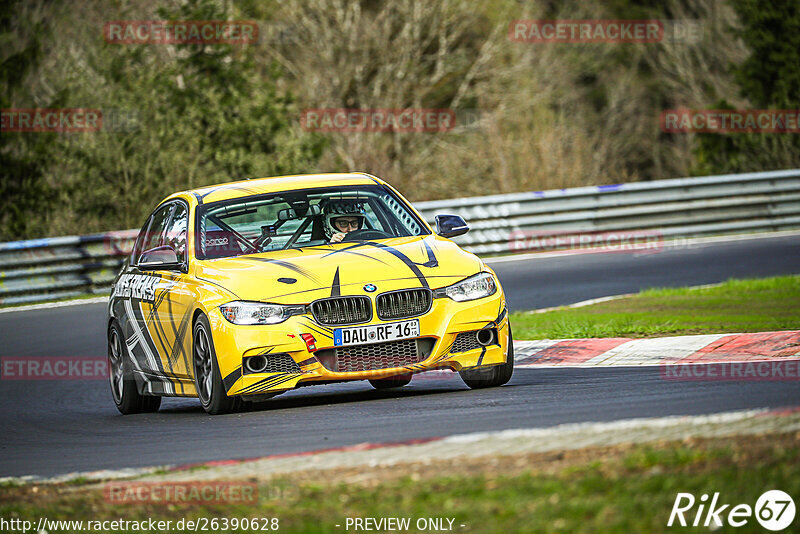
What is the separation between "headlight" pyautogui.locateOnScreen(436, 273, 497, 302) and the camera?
8.95 m

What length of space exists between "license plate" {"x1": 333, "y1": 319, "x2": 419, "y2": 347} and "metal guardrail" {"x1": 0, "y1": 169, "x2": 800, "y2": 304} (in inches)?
463

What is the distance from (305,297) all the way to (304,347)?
0.33 m

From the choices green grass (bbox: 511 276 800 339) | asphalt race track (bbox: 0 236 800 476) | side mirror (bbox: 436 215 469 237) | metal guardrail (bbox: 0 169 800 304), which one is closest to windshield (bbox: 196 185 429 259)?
side mirror (bbox: 436 215 469 237)

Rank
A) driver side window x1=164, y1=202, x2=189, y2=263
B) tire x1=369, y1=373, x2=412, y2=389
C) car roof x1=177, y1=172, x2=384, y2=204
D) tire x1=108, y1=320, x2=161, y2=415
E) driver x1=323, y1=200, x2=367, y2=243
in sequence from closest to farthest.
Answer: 1. driver x1=323, y1=200, x2=367, y2=243
2. driver side window x1=164, y1=202, x2=189, y2=263
3. car roof x1=177, y1=172, x2=384, y2=204
4. tire x1=369, y1=373, x2=412, y2=389
5. tire x1=108, y1=320, x2=161, y2=415

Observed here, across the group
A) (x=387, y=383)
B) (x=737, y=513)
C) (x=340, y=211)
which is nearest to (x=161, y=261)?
(x=340, y=211)

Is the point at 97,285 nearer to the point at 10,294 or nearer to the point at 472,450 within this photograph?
the point at 10,294

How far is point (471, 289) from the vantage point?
29.8ft

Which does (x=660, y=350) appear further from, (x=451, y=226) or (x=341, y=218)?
(x=341, y=218)

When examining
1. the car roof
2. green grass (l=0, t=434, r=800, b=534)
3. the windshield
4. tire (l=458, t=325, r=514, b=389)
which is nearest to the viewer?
green grass (l=0, t=434, r=800, b=534)

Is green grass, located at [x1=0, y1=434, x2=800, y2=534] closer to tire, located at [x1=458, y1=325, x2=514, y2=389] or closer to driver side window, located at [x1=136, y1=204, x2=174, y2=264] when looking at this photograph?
tire, located at [x1=458, y1=325, x2=514, y2=389]

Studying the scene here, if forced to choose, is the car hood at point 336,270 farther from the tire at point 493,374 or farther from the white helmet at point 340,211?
the tire at point 493,374

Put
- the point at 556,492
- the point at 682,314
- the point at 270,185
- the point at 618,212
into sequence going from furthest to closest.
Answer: the point at 618,212 → the point at 682,314 → the point at 270,185 → the point at 556,492

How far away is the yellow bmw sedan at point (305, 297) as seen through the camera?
8.69 metres

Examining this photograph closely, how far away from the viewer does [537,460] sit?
5.38m
